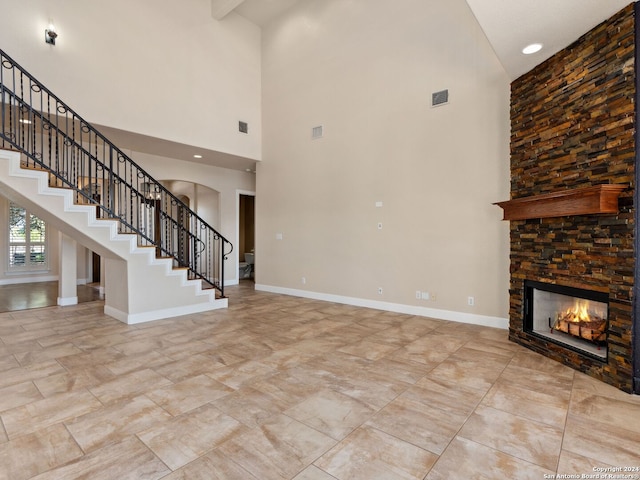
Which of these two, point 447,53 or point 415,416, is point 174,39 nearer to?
point 447,53

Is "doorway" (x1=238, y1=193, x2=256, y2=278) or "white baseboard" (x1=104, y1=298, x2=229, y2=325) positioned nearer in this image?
"white baseboard" (x1=104, y1=298, x2=229, y2=325)

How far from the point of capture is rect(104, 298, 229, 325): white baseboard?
193 inches

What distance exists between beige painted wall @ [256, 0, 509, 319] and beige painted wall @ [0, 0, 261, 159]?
2.59 ft

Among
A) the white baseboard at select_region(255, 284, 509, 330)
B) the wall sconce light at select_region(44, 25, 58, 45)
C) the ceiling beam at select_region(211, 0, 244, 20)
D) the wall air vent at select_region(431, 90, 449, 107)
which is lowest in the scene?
the white baseboard at select_region(255, 284, 509, 330)

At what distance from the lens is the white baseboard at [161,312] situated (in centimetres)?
491

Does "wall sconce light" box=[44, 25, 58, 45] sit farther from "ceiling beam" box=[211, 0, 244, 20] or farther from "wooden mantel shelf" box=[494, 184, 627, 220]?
"wooden mantel shelf" box=[494, 184, 627, 220]

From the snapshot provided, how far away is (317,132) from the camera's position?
6773 millimetres

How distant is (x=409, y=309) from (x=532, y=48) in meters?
3.78

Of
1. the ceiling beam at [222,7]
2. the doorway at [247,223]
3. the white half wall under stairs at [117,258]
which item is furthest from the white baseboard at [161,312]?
the doorway at [247,223]

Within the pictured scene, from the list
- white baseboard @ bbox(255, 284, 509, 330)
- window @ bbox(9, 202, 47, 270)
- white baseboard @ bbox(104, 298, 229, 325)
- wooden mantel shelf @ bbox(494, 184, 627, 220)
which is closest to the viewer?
wooden mantel shelf @ bbox(494, 184, 627, 220)

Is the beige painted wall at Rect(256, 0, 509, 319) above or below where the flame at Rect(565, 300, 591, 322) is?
above

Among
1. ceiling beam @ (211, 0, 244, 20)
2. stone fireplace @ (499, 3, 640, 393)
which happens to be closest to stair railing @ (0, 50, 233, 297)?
ceiling beam @ (211, 0, 244, 20)

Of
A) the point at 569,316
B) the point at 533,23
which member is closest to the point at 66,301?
the point at 569,316

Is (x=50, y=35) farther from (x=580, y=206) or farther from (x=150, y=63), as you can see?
(x=580, y=206)
